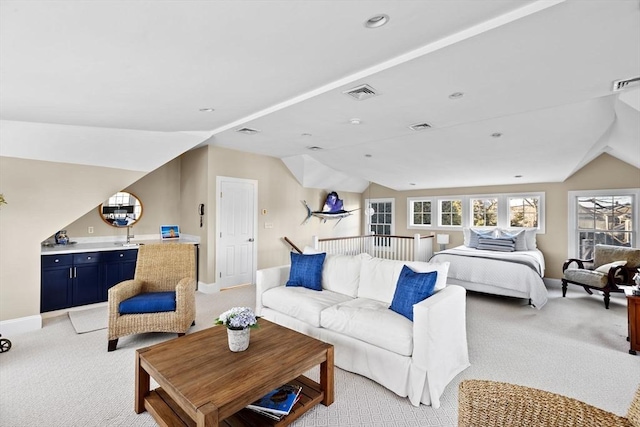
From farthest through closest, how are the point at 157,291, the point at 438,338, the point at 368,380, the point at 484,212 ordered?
the point at 484,212, the point at 157,291, the point at 368,380, the point at 438,338

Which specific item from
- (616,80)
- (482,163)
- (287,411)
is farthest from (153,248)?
(482,163)

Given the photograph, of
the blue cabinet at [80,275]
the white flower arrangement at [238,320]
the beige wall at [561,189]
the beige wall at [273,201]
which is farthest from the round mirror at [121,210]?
the beige wall at [561,189]

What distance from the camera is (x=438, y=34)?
79.3 inches

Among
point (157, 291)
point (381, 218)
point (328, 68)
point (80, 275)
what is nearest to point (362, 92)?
point (328, 68)

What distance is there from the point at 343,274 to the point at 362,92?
1950 mm

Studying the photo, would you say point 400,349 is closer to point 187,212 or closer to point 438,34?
point 438,34

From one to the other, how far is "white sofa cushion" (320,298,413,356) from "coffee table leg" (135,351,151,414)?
4.84 feet

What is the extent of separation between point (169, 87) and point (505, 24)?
Answer: 2.49 metres

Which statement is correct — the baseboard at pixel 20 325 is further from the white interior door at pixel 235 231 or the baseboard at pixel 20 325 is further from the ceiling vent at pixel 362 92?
the ceiling vent at pixel 362 92

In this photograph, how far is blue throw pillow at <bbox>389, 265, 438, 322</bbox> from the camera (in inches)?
101

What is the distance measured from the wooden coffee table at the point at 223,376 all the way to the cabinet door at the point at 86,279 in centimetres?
300

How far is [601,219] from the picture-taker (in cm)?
566

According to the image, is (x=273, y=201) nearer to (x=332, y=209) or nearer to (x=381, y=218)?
(x=332, y=209)

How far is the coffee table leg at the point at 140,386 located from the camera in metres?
2.13
